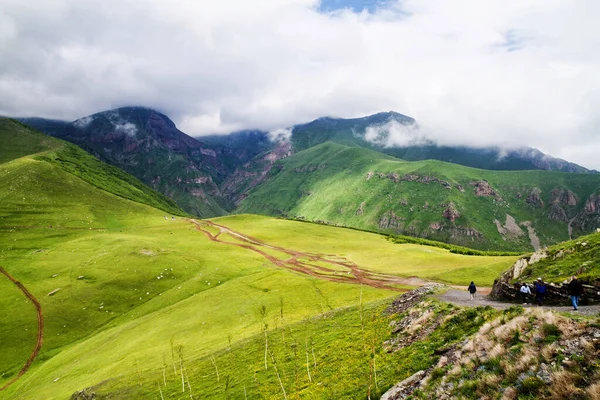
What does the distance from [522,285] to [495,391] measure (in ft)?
70.2

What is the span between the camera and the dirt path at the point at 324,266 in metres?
65.9

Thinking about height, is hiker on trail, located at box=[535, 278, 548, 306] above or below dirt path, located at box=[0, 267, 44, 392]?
above

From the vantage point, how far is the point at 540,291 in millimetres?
26734

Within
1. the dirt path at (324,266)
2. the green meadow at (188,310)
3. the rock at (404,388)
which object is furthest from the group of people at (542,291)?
the dirt path at (324,266)

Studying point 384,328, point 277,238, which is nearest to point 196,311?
point 384,328

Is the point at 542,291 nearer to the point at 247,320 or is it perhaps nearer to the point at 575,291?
the point at 575,291

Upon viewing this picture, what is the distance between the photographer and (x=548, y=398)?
10578 millimetres

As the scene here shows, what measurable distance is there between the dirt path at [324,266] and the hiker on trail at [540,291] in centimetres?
2189

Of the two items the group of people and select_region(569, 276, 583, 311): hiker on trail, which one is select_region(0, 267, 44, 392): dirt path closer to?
the group of people

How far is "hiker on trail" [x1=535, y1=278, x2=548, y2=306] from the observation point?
26700 millimetres

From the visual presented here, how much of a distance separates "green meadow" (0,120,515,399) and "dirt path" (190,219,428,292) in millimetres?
3489

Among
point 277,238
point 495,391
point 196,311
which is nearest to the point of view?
point 495,391

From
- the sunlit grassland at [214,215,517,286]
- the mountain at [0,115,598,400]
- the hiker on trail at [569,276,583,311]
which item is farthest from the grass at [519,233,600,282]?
the sunlit grassland at [214,215,517,286]

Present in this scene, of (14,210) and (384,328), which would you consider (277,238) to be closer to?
(384,328)
